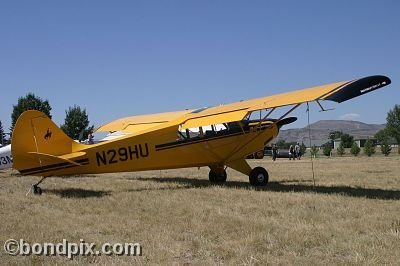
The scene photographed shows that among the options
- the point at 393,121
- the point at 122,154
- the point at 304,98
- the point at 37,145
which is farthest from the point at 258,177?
the point at 393,121

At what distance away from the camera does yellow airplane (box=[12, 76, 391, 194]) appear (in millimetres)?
10789

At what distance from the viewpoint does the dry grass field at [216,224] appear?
5160mm

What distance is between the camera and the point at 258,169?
1286 centimetres

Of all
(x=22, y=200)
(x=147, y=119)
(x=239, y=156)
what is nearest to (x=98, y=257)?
(x=22, y=200)

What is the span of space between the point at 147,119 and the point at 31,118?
7522 millimetres

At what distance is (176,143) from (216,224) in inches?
241

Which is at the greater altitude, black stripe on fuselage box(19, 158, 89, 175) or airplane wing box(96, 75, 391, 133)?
airplane wing box(96, 75, 391, 133)

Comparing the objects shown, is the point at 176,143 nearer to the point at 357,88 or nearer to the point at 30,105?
the point at 357,88

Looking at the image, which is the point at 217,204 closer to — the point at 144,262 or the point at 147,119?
the point at 144,262

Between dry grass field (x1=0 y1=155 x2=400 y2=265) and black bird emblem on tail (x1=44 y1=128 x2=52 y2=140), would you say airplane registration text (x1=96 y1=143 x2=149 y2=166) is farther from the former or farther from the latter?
black bird emblem on tail (x1=44 y1=128 x2=52 y2=140)

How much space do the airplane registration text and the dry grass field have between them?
846mm

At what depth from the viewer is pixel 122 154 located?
11883 millimetres

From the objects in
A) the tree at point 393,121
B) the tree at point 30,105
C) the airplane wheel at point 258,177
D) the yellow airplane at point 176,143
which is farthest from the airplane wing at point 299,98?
the tree at point 393,121

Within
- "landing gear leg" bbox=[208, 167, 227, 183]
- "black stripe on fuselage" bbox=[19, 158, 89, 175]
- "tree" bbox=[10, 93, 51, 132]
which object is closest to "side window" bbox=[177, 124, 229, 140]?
"landing gear leg" bbox=[208, 167, 227, 183]
